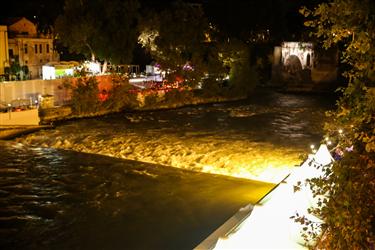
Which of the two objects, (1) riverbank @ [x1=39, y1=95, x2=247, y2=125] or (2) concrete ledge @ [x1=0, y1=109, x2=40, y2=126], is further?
(1) riverbank @ [x1=39, y1=95, x2=247, y2=125]

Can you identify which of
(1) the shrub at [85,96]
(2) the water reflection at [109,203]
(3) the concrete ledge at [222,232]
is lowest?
(2) the water reflection at [109,203]

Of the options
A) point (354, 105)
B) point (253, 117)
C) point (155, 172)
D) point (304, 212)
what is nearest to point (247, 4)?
point (253, 117)

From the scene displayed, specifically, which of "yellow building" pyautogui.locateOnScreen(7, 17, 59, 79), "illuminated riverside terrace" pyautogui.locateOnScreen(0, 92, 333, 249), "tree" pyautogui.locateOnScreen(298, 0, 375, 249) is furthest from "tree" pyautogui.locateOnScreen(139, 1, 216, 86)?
"tree" pyautogui.locateOnScreen(298, 0, 375, 249)

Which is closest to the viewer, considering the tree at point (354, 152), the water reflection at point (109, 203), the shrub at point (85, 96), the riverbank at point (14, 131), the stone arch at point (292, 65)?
the tree at point (354, 152)

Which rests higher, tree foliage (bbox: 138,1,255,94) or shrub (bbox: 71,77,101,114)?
tree foliage (bbox: 138,1,255,94)

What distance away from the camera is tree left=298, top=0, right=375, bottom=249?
11.4ft

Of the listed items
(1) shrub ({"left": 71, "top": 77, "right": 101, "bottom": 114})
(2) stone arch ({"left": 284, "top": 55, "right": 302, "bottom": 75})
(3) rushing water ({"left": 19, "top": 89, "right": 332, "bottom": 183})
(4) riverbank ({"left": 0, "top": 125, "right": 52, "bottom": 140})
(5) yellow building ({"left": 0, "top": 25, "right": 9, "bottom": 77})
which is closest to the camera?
(3) rushing water ({"left": 19, "top": 89, "right": 332, "bottom": 183})

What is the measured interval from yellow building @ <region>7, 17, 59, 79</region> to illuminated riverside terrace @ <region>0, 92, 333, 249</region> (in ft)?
49.2

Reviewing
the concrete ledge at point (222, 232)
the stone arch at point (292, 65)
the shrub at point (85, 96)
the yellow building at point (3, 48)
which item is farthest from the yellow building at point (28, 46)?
the concrete ledge at point (222, 232)

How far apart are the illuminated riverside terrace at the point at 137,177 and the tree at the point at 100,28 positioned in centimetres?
698

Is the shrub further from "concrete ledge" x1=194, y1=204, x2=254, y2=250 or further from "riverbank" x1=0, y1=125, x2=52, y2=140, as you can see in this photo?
"concrete ledge" x1=194, y1=204, x2=254, y2=250

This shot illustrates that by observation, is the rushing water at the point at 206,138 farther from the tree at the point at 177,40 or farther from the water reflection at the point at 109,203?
the tree at the point at 177,40

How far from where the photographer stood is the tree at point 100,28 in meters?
29.2

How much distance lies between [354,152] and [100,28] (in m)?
27.8
